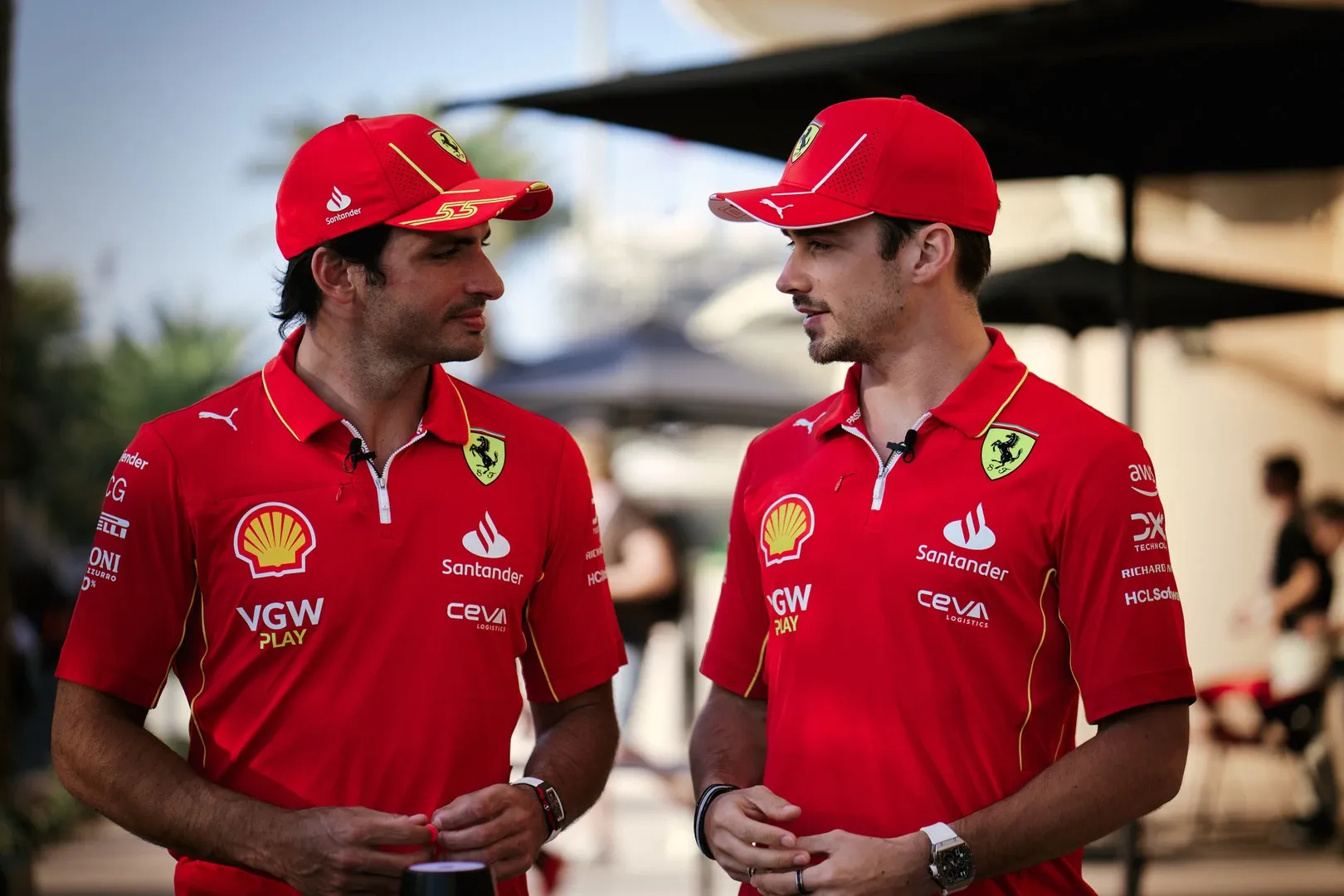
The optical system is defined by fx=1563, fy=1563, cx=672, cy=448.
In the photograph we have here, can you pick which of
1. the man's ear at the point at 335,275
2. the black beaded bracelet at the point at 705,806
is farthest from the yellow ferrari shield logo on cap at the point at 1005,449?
the man's ear at the point at 335,275

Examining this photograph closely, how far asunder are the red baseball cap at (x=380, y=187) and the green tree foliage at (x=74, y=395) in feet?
96.6

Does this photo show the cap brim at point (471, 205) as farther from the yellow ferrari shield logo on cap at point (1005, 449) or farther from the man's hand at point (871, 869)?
the man's hand at point (871, 869)

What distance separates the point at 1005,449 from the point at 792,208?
1.72ft

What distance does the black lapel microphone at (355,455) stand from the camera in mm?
2682

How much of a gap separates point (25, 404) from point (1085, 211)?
2826cm

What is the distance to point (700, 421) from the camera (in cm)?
1051

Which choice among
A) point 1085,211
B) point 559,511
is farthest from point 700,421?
point 559,511

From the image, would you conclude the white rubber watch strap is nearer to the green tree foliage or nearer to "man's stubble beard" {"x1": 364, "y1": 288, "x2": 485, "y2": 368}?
"man's stubble beard" {"x1": 364, "y1": 288, "x2": 485, "y2": 368}

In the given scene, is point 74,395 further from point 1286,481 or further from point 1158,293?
point 1158,293

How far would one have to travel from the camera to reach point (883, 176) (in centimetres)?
258

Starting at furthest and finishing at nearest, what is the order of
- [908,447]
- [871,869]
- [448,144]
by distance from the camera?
[448,144], [908,447], [871,869]

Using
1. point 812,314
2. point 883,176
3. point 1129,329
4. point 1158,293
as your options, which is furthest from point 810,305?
point 1158,293

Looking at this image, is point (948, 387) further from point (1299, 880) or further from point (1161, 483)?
point (1161, 483)

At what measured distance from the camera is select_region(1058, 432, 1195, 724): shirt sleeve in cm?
235
